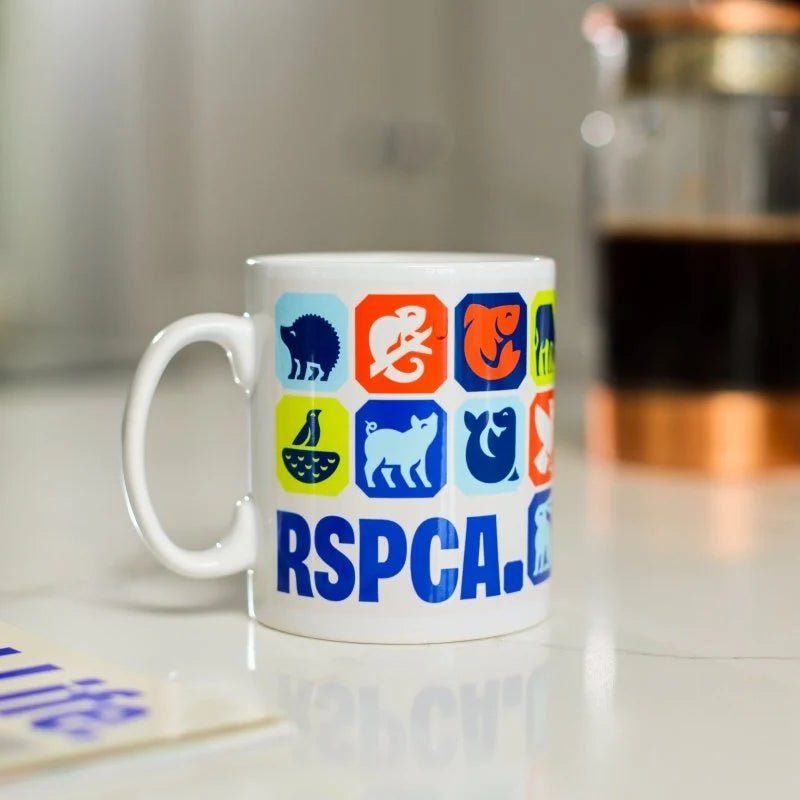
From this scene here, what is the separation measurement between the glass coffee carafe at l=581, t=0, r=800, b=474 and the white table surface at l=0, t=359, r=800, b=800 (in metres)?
0.06

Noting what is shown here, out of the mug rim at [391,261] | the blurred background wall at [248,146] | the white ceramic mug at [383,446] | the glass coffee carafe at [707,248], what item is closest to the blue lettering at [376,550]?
the white ceramic mug at [383,446]

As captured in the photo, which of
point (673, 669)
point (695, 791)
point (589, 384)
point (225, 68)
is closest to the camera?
point (695, 791)

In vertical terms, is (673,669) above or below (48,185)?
below

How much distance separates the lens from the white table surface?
0.42 meters

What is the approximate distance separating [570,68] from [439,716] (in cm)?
117

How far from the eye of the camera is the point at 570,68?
1.52 m

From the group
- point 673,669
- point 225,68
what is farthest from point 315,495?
point 225,68

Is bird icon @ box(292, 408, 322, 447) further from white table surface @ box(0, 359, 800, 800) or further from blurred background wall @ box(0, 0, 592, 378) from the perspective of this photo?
blurred background wall @ box(0, 0, 592, 378)

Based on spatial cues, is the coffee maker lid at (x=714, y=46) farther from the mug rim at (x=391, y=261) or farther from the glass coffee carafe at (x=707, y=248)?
the mug rim at (x=391, y=261)

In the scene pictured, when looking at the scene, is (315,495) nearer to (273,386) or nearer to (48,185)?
(273,386)

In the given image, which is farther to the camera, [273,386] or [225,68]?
[225,68]

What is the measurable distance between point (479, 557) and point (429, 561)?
2 centimetres

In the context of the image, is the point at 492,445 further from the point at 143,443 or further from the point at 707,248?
the point at 707,248

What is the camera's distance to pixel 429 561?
534mm
